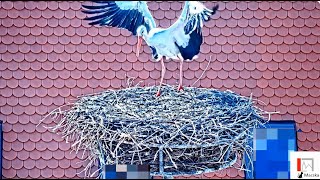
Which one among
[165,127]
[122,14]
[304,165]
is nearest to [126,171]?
[165,127]

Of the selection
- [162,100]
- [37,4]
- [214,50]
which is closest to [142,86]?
[162,100]

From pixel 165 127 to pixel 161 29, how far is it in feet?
2.97

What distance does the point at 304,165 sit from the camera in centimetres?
409

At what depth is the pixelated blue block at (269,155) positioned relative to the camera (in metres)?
4.08

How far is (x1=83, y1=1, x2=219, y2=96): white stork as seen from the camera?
4121 mm

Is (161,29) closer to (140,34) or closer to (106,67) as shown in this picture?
(140,34)

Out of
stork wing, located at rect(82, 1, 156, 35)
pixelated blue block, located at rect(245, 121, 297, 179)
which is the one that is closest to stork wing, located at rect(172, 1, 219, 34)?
stork wing, located at rect(82, 1, 156, 35)

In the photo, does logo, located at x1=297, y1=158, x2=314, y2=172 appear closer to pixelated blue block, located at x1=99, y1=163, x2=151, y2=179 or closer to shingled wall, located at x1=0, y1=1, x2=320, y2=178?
shingled wall, located at x1=0, y1=1, x2=320, y2=178

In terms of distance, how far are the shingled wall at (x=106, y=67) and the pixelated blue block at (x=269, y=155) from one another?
14 cm

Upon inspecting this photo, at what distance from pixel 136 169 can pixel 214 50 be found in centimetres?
118

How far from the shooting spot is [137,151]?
367 cm

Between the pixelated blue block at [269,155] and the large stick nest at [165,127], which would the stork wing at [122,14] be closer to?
the large stick nest at [165,127]

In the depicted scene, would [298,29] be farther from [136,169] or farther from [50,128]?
[50,128]

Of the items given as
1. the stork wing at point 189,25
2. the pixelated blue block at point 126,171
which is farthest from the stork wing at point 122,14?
the pixelated blue block at point 126,171
